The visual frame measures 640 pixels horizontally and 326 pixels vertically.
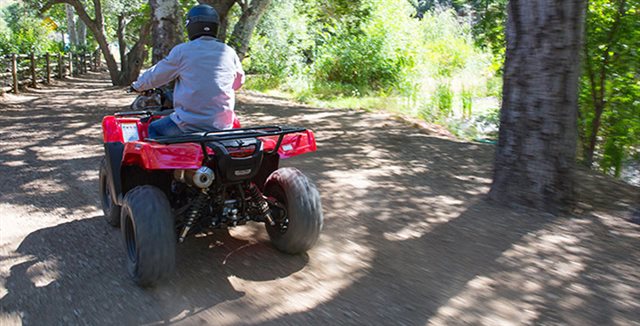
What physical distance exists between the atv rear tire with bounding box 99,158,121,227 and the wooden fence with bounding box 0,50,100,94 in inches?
497

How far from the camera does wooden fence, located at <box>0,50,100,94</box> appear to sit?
54.0 ft

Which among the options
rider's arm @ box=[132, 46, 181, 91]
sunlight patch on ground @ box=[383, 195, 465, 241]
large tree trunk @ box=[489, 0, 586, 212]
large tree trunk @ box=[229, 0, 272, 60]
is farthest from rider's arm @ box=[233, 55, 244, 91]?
large tree trunk @ box=[229, 0, 272, 60]

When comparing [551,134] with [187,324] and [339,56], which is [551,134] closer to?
[187,324]

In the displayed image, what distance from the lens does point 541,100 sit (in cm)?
506

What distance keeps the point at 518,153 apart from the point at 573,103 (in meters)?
0.68

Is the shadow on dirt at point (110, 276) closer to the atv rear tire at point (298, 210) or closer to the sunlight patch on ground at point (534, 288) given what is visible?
the atv rear tire at point (298, 210)

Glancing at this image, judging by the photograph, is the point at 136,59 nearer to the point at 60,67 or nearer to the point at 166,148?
the point at 60,67

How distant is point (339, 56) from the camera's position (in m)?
19.3

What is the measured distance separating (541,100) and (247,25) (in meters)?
10.8

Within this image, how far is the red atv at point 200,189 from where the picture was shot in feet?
11.2

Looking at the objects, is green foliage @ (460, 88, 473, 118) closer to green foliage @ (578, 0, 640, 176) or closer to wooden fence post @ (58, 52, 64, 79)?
green foliage @ (578, 0, 640, 176)

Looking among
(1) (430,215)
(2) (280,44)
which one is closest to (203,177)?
(1) (430,215)

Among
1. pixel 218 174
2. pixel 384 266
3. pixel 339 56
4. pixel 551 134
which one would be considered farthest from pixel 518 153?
pixel 339 56

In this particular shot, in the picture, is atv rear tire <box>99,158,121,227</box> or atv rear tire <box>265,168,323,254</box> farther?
atv rear tire <box>99,158,121,227</box>
